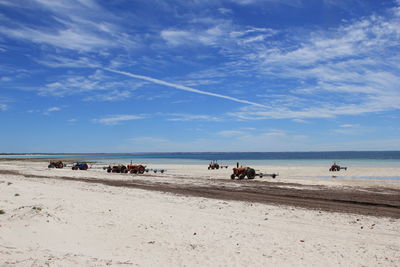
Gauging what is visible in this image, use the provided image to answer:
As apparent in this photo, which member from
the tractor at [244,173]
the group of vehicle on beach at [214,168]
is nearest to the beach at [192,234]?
the tractor at [244,173]

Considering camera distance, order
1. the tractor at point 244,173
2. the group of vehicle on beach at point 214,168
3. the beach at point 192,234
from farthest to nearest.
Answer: the group of vehicle on beach at point 214,168
the tractor at point 244,173
the beach at point 192,234

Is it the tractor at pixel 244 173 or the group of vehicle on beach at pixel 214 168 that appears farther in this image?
the group of vehicle on beach at pixel 214 168

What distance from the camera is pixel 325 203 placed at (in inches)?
695

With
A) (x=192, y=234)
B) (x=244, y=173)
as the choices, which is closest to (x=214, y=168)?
(x=244, y=173)

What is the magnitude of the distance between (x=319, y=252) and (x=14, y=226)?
28.8 feet

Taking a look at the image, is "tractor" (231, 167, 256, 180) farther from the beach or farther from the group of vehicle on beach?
the beach

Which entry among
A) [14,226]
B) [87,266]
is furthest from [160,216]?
[87,266]

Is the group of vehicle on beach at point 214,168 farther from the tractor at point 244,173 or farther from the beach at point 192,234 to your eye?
the beach at point 192,234

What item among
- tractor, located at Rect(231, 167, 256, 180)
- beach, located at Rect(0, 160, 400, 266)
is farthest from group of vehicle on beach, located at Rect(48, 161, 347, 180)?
beach, located at Rect(0, 160, 400, 266)

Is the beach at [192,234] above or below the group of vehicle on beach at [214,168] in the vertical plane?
below

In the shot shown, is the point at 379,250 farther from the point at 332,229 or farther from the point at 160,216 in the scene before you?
the point at 160,216

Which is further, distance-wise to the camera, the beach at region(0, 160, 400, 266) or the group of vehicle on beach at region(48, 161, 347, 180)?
the group of vehicle on beach at region(48, 161, 347, 180)

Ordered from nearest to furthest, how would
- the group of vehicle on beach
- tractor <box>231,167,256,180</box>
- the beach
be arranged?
the beach, tractor <box>231,167,256,180</box>, the group of vehicle on beach

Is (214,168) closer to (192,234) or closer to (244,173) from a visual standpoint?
(244,173)
